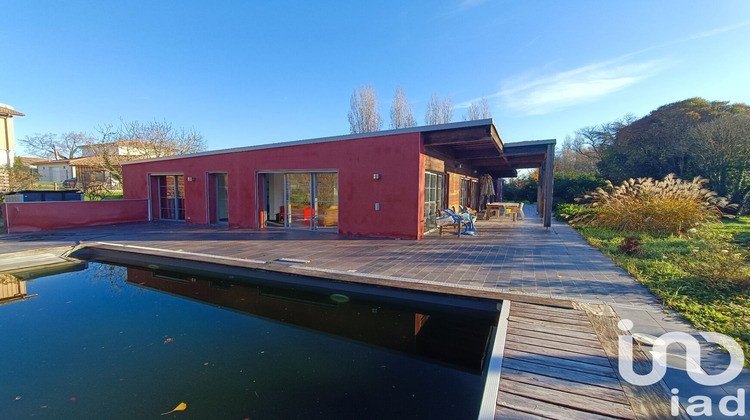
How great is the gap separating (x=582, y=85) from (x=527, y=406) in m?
11.4

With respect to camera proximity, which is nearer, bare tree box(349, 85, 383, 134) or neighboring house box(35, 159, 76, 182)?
bare tree box(349, 85, 383, 134)

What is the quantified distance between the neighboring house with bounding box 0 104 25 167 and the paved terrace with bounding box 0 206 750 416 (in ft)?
63.1

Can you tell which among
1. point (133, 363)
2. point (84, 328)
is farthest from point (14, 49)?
point (133, 363)

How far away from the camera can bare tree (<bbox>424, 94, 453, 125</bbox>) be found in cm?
2392

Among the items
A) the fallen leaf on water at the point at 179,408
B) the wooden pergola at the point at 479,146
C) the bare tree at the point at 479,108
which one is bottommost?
the fallen leaf on water at the point at 179,408

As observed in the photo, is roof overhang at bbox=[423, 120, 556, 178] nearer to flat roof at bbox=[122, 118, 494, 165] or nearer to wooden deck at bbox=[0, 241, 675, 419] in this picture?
flat roof at bbox=[122, 118, 494, 165]

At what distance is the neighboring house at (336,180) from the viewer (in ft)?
25.9

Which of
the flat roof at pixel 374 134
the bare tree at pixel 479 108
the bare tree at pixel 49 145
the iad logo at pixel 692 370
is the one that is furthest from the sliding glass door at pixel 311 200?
the bare tree at pixel 49 145

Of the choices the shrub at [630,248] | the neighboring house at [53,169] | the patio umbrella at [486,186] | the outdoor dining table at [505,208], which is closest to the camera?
the shrub at [630,248]

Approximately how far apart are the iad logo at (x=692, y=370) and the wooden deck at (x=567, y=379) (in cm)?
7

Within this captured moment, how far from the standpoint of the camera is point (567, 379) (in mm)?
2004

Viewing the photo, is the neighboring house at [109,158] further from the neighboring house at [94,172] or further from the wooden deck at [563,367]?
the wooden deck at [563,367]

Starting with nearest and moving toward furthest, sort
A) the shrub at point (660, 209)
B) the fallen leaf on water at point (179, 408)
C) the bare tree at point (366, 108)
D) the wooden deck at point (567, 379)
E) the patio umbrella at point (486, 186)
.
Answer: the wooden deck at point (567, 379) → the fallen leaf on water at point (179, 408) → the shrub at point (660, 209) → the patio umbrella at point (486, 186) → the bare tree at point (366, 108)

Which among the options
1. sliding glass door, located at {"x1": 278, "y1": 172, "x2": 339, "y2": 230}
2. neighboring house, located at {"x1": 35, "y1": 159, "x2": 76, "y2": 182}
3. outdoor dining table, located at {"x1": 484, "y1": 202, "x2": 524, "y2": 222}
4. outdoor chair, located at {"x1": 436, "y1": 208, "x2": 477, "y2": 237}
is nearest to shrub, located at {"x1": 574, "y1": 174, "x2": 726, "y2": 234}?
outdoor dining table, located at {"x1": 484, "y1": 202, "x2": 524, "y2": 222}
